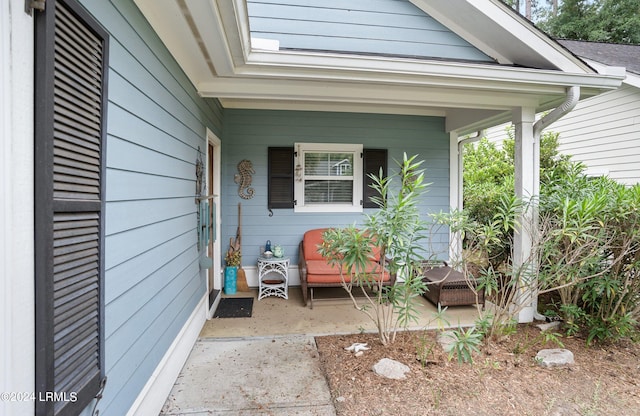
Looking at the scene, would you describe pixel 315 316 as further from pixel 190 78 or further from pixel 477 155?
pixel 477 155

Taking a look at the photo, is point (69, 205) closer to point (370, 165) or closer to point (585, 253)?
point (585, 253)

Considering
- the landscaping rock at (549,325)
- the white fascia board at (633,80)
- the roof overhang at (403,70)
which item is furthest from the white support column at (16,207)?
the white fascia board at (633,80)

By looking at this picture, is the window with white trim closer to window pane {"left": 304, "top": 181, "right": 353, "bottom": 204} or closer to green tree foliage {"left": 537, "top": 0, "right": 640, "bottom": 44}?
window pane {"left": 304, "top": 181, "right": 353, "bottom": 204}

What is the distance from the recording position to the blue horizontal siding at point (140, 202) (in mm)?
1421

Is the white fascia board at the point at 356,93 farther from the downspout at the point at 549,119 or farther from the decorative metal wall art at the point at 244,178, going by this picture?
the decorative metal wall art at the point at 244,178

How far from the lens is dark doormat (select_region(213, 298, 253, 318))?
353 cm

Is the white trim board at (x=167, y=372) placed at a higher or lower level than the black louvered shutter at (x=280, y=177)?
lower

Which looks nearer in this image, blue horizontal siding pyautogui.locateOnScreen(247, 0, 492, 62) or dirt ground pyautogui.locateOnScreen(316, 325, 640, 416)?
dirt ground pyautogui.locateOnScreen(316, 325, 640, 416)

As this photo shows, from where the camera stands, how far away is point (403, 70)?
9.06ft

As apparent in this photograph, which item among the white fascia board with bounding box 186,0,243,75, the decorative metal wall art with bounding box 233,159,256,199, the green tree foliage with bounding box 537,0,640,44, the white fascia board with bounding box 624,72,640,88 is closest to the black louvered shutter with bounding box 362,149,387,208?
the decorative metal wall art with bounding box 233,159,256,199

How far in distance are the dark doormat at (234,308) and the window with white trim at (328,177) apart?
149 centimetres

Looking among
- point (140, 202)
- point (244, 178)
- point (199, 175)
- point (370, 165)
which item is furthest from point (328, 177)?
point (140, 202)

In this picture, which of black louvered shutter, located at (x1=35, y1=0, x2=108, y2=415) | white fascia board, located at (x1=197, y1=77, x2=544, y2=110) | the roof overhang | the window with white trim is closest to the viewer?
black louvered shutter, located at (x1=35, y1=0, x2=108, y2=415)

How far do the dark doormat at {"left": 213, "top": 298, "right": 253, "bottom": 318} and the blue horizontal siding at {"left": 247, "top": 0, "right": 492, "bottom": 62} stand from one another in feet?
10.1
